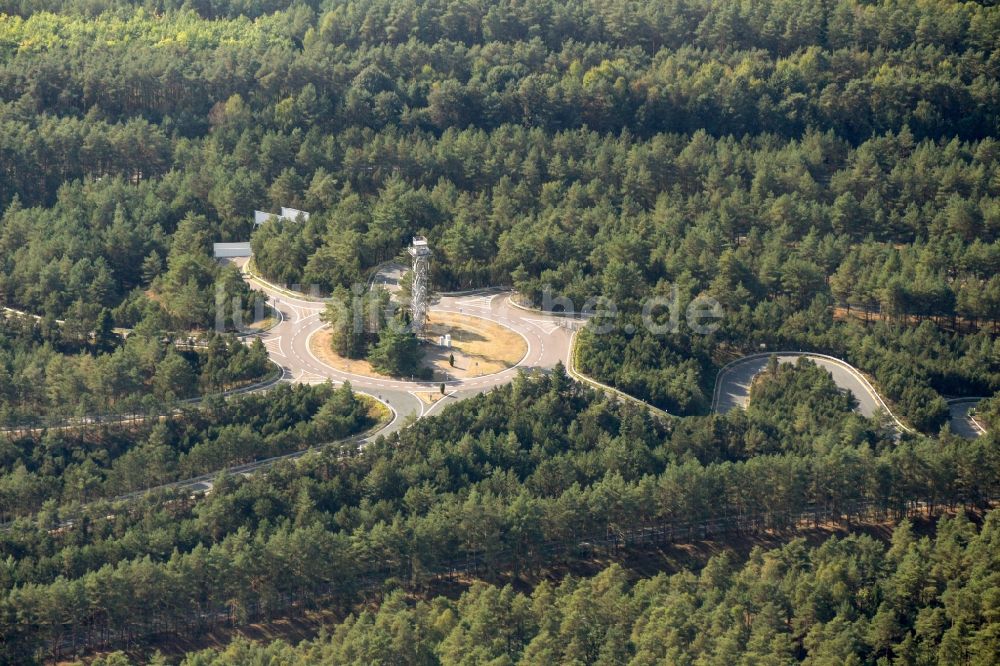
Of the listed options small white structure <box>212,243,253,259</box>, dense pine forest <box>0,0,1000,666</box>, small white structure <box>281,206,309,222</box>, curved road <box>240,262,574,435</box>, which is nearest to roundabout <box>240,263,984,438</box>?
curved road <box>240,262,574,435</box>

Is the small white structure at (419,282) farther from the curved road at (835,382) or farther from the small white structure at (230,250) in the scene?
the curved road at (835,382)

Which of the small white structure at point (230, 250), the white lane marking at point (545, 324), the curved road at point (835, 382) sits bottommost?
the curved road at point (835, 382)

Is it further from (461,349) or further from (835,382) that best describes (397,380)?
(835,382)

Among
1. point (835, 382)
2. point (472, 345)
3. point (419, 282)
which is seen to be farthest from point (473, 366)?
point (835, 382)

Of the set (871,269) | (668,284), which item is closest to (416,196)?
(668,284)

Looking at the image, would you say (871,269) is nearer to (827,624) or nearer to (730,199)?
(730,199)

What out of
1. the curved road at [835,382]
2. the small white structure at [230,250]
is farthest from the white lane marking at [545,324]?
the small white structure at [230,250]

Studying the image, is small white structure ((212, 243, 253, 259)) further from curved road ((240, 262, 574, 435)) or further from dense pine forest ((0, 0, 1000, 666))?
curved road ((240, 262, 574, 435))
